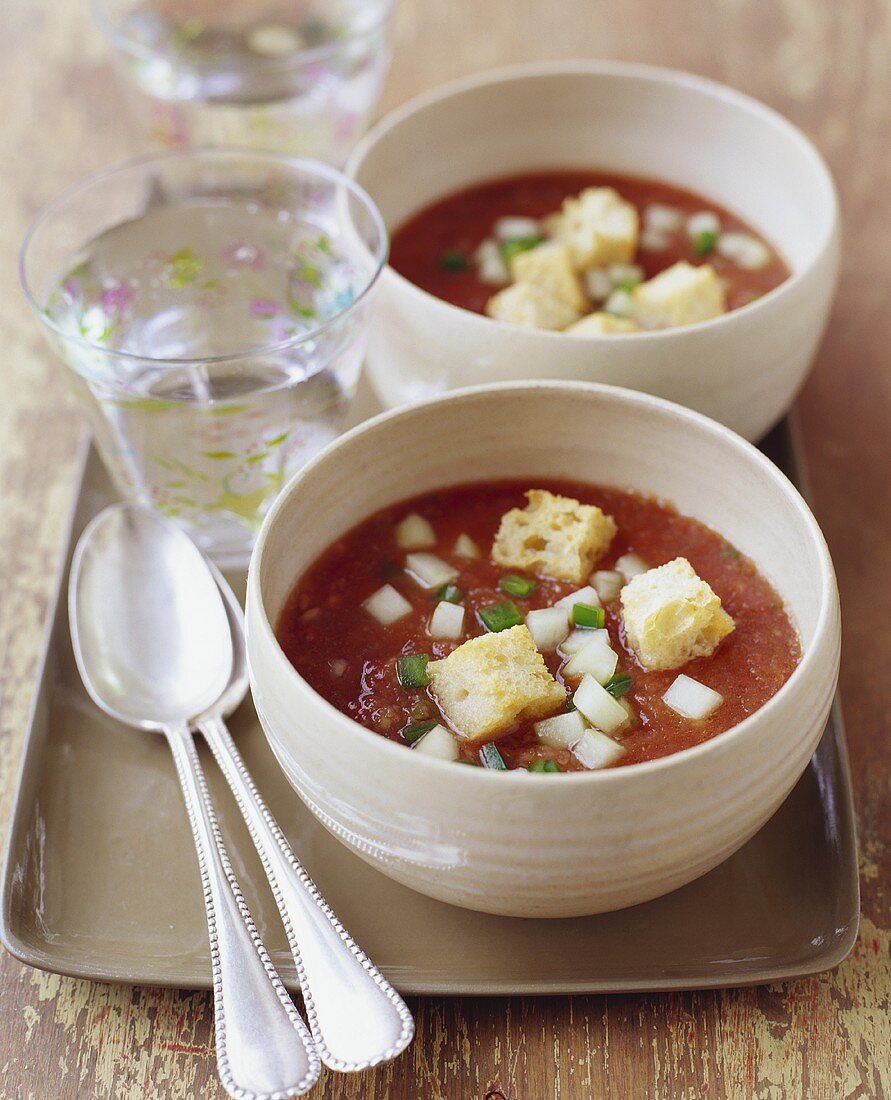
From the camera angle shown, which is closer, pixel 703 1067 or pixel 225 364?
pixel 703 1067

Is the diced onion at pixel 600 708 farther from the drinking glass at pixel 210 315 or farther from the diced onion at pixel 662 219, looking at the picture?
the diced onion at pixel 662 219

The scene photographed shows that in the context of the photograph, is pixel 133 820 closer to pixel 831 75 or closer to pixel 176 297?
pixel 176 297

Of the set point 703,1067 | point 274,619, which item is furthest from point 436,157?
point 703,1067

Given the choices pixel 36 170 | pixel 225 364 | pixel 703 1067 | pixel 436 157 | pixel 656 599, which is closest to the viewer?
pixel 703 1067

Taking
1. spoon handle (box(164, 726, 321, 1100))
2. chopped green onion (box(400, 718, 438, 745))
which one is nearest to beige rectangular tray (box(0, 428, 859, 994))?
spoon handle (box(164, 726, 321, 1100))

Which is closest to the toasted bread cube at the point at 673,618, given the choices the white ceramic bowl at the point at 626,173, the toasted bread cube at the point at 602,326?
the white ceramic bowl at the point at 626,173
